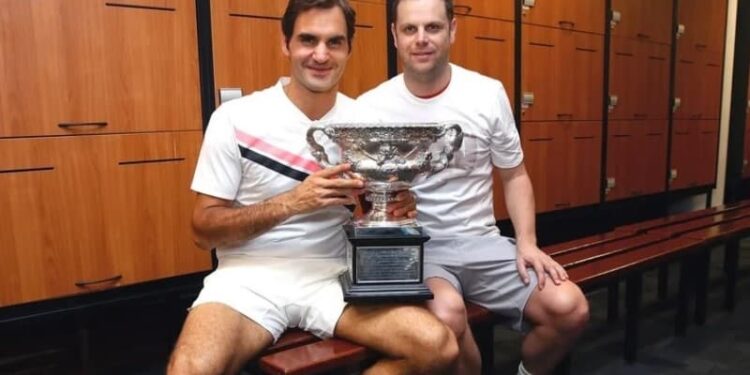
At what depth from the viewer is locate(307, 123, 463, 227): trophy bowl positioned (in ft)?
4.20

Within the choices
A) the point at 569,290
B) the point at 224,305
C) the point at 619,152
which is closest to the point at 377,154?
the point at 224,305

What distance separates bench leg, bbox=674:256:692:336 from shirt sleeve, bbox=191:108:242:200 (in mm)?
2003

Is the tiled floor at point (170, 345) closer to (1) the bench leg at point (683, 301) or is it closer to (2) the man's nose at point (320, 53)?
(1) the bench leg at point (683, 301)

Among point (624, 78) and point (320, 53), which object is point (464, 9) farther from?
point (320, 53)

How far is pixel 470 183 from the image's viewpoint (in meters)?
1.72

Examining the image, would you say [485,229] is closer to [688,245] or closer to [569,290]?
[569,290]

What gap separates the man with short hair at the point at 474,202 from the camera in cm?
159

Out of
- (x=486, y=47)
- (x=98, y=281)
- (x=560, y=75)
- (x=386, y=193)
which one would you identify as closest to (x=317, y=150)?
(x=386, y=193)

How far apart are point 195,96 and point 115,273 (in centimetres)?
72

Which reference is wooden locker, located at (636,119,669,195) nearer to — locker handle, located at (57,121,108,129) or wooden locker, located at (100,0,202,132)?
wooden locker, located at (100,0,202,132)

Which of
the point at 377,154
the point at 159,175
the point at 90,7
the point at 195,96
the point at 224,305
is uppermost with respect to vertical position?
the point at 90,7

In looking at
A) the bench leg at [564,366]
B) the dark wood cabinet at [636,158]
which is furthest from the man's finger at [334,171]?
the dark wood cabinet at [636,158]

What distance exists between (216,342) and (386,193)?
0.48 metres

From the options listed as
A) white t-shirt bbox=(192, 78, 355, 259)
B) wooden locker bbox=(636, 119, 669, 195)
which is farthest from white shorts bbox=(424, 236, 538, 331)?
wooden locker bbox=(636, 119, 669, 195)
